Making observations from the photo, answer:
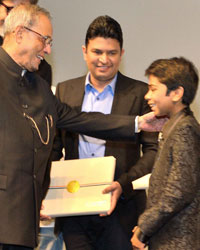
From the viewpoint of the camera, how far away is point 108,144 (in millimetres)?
3309

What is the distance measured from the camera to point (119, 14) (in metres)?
4.48

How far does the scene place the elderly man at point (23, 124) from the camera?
2.50 meters

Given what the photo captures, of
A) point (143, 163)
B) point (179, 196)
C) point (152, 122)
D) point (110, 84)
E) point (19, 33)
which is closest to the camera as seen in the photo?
point (179, 196)

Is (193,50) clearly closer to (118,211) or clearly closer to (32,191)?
(118,211)

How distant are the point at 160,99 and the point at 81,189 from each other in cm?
78

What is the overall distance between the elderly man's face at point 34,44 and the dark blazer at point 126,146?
64cm

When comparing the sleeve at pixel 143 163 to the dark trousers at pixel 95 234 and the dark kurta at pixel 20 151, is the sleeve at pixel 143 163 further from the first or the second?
the dark kurta at pixel 20 151

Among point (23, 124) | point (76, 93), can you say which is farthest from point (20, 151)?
point (76, 93)

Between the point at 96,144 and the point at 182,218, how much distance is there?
1.05 meters

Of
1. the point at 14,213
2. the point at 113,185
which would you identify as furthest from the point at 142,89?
the point at 14,213

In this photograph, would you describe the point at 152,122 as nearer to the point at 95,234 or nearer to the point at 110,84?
the point at 110,84

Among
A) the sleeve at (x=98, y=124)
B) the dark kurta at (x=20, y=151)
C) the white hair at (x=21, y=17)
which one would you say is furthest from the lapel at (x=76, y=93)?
the white hair at (x=21, y=17)

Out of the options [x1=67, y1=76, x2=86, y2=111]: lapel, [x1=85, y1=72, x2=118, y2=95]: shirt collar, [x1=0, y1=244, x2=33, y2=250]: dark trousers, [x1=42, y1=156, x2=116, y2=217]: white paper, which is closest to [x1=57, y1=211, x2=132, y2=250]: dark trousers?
[x1=42, y1=156, x2=116, y2=217]: white paper

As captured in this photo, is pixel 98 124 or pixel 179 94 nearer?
pixel 179 94
